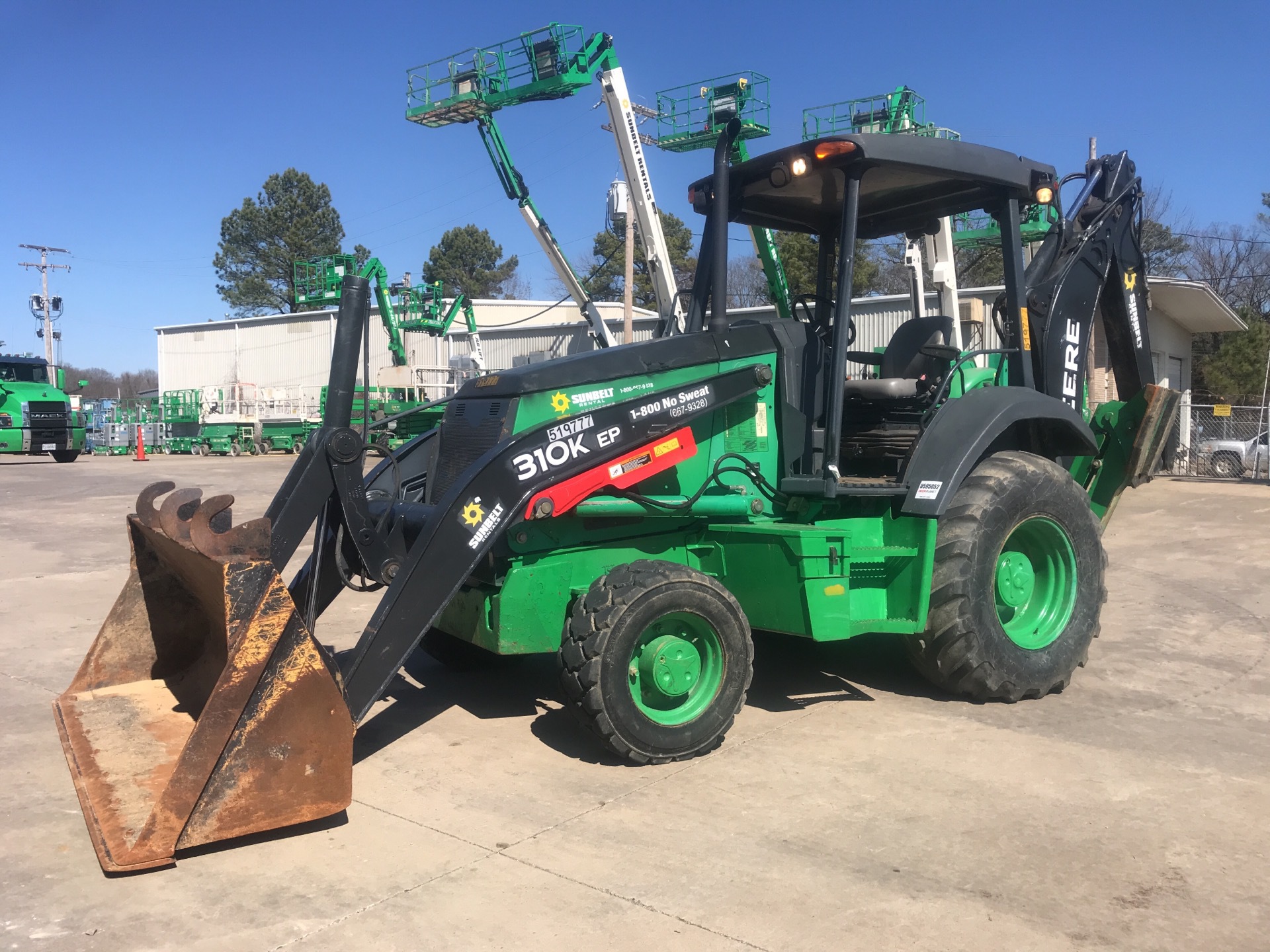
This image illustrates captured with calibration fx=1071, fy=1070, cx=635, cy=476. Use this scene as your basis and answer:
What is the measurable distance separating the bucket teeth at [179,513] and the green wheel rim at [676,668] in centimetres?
199

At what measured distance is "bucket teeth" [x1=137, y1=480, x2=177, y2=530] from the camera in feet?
16.8

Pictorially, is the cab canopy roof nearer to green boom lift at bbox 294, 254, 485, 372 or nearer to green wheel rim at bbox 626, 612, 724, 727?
green wheel rim at bbox 626, 612, 724, 727

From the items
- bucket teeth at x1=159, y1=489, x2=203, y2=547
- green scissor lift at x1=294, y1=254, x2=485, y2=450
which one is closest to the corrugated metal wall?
green scissor lift at x1=294, y1=254, x2=485, y2=450

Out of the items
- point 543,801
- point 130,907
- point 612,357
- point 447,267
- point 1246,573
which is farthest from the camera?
point 447,267

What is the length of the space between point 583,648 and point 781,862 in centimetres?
122

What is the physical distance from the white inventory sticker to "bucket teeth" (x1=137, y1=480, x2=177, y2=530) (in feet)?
11.9

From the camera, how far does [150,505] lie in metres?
5.27

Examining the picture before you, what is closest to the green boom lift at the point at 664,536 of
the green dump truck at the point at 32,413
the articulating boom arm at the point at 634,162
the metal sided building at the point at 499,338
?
the metal sided building at the point at 499,338

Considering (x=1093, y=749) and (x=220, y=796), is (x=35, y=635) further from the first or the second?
(x=1093, y=749)

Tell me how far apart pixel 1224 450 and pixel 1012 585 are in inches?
707

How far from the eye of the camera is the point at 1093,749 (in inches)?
195

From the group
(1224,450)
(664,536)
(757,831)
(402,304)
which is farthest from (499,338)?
(757,831)

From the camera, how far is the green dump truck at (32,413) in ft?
88.9

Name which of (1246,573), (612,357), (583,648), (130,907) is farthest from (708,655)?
(1246,573)
